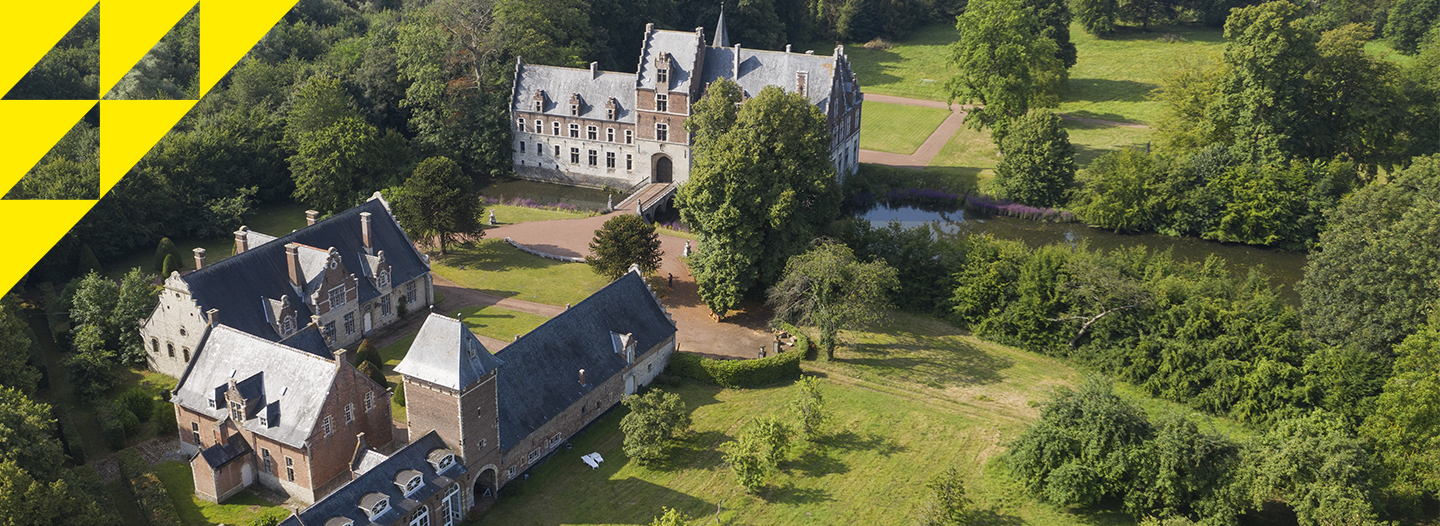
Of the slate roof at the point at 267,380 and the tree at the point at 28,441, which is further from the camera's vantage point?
the slate roof at the point at 267,380

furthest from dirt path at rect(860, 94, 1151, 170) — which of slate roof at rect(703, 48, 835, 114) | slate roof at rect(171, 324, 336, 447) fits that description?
slate roof at rect(171, 324, 336, 447)

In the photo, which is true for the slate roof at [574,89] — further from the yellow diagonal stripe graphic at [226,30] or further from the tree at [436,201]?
the yellow diagonal stripe graphic at [226,30]

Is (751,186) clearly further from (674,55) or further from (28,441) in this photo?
(28,441)

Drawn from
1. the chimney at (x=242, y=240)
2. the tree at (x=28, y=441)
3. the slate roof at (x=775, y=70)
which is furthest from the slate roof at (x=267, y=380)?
the slate roof at (x=775, y=70)

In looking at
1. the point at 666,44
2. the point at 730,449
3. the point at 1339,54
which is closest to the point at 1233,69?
the point at 1339,54

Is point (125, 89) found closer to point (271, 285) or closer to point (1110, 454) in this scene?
point (271, 285)

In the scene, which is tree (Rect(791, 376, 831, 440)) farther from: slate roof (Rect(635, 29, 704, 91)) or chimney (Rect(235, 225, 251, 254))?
slate roof (Rect(635, 29, 704, 91))
